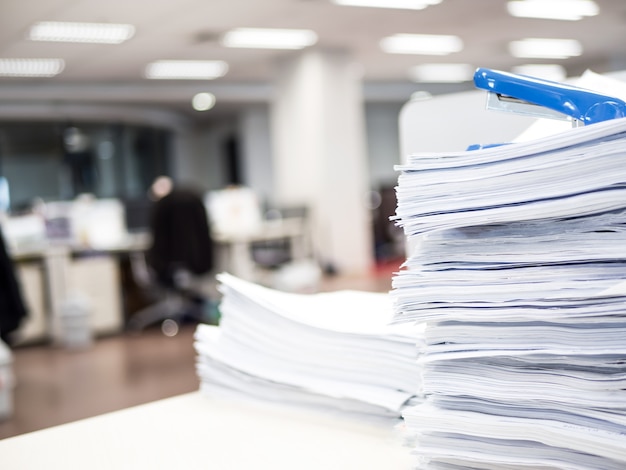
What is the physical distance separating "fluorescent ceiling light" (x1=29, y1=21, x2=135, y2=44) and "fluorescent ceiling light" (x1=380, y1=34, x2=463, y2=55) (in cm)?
335

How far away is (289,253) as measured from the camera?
8.52 metres

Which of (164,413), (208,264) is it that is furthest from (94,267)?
(164,413)

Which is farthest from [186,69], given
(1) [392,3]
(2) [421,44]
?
(1) [392,3]

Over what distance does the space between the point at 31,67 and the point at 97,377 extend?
6410 mm

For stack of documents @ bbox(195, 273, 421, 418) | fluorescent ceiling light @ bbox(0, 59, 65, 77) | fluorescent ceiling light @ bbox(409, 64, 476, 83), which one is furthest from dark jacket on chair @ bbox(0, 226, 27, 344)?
fluorescent ceiling light @ bbox(409, 64, 476, 83)

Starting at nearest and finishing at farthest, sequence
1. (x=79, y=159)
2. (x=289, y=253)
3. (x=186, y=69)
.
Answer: (x=289, y=253)
(x=186, y=69)
(x=79, y=159)

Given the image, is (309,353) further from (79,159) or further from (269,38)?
(79,159)

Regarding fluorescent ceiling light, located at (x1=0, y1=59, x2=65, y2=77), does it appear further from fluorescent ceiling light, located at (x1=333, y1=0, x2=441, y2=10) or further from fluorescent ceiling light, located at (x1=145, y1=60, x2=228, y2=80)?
fluorescent ceiling light, located at (x1=333, y1=0, x2=441, y2=10)

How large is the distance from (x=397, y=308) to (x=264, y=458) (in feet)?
0.57

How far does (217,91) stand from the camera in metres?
12.5

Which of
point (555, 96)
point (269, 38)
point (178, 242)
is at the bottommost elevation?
point (178, 242)

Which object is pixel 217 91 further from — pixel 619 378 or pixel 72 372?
pixel 619 378

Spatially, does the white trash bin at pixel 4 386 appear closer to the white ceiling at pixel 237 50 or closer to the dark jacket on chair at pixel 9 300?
the dark jacket on chair at pixel 9 300

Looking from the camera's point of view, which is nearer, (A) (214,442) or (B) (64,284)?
(A) (214,442)
